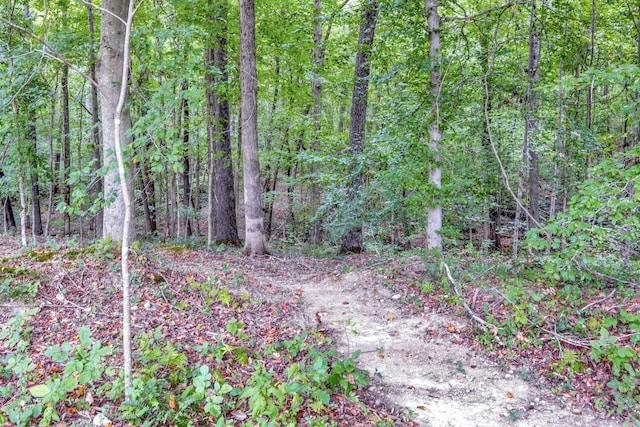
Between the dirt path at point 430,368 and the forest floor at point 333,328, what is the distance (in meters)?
0.01

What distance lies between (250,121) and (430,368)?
6177mm

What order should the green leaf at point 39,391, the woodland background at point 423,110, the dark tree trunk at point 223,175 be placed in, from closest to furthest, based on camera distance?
the green leaf at point 39,391 → the woodland background at point 423,110 → the dark tree trunk at point 223,175

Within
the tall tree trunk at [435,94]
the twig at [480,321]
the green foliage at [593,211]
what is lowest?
the twig at [480,321]

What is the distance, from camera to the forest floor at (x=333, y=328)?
12.1 ft

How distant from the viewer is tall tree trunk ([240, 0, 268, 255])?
332 inches

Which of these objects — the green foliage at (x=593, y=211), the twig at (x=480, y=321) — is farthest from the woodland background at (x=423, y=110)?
the twig at (x=480, y=321)

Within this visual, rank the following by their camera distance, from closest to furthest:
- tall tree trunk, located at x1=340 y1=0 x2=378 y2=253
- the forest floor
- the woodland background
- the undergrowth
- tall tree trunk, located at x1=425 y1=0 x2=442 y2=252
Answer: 1. the undergrowth
2. the forest floor
3. the woodland background
4. tall tree trunk, located at x1=425 y1=0 x2=442 y2=252
5. tall tree trunk, located at x1=340 y1=0 x2=378 y2=253

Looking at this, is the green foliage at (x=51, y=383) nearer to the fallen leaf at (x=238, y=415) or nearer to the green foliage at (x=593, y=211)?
the fallen leaf at (x=238, y=415)

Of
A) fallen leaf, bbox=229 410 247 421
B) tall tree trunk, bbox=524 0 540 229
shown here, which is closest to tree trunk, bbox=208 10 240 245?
tall tree trunk, bbox=524 0 540 229

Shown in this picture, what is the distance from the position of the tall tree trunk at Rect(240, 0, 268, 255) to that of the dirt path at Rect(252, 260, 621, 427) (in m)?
2.77

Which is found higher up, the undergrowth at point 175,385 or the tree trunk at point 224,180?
the tree trunk at point 224,180

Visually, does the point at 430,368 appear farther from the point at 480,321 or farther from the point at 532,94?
the point at 532,94

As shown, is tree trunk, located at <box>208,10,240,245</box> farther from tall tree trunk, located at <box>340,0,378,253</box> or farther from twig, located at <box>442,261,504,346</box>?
twig, located at <box>442,261,504,346</box>

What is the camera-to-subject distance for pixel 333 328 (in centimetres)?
511
